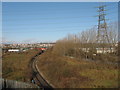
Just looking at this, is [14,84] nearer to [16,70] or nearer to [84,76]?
[84,76]

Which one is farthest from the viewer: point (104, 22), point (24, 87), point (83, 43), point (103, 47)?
point (83, 43)

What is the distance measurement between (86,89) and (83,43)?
15534mm

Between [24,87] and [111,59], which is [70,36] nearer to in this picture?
[111,59]

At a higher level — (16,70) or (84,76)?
(84,76)

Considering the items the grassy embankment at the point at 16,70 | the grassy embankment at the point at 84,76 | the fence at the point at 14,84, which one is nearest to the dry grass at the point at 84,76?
the grassy embankment at the point at 84,76

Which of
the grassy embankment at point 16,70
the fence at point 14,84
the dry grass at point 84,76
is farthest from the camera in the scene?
the grassy embankment at point 16,70

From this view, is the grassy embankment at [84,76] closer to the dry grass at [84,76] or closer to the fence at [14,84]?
the dry grass at [84,76]

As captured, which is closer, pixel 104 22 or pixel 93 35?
pixel 104 22

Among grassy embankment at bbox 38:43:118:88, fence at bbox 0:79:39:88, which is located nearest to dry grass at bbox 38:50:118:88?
grassy embankment at bbox 38:43:118:88

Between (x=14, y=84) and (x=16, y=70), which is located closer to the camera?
(x=14, y=84)

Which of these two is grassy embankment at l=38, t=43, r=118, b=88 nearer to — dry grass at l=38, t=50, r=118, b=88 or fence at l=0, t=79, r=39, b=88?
dry grass at l=38, t=50, r=118, b=88

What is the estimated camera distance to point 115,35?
18.8 meters

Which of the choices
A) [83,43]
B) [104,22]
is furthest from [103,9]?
[83,43]

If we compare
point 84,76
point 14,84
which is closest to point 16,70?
point 14,84
